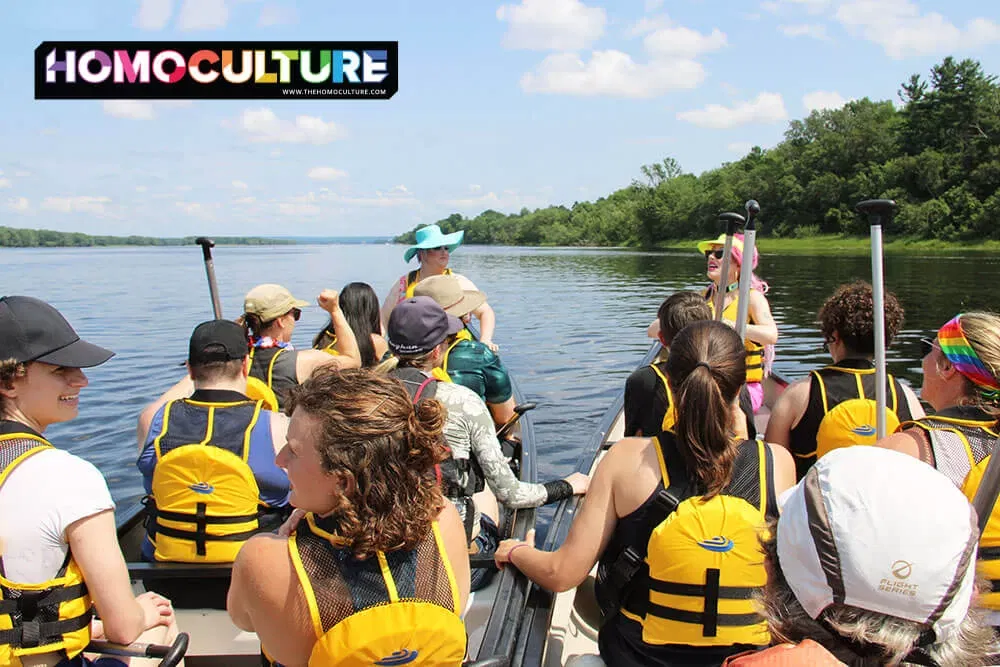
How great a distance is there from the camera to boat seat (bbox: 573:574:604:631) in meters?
3.05

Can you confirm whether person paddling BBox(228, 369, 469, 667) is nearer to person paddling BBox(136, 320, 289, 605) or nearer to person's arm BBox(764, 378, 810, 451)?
person paddling BBox(136, 320, 289, 605)

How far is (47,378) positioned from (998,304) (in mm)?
22801

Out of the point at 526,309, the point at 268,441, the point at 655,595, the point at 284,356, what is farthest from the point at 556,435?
the point at 526,309

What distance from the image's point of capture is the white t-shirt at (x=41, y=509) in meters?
1.79

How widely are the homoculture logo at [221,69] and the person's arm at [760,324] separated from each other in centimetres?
763

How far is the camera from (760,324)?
4902 mm

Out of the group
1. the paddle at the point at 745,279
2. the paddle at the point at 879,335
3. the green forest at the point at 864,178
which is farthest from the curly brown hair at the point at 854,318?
the green forest at the point at 864,178

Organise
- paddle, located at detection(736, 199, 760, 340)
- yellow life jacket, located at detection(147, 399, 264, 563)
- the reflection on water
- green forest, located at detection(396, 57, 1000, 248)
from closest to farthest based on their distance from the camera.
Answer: yellow life jacket, located at detection(147, 399, 264, 563)
paddle, located at detection(736, 199, 760, 340)
the reflection on water
green forest, located at detection(396, 57, 1000, 248)

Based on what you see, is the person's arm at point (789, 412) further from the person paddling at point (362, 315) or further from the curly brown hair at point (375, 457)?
the person paddling at point (362, 315)

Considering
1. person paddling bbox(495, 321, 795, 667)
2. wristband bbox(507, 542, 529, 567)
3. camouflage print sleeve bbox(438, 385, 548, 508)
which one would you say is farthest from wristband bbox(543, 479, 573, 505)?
person paddling bbox(495, 321, 795, 667)

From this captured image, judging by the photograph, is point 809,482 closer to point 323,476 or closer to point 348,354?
point 323,476

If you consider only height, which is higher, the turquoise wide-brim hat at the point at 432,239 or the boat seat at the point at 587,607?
the turquoise wide-brim hat at the point at 432,239

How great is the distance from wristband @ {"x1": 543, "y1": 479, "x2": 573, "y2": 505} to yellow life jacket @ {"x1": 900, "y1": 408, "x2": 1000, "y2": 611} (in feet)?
4.99

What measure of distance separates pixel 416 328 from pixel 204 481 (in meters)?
0.98
